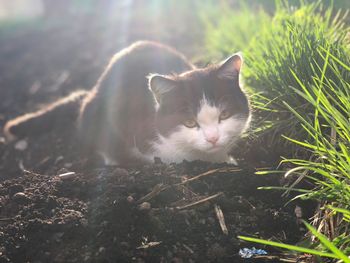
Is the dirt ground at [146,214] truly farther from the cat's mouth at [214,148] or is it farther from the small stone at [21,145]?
the small stone at [21,145]

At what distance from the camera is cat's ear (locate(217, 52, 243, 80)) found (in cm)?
296

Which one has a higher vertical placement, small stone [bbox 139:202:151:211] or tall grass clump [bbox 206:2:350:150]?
tall grass clump [bbox 206:2:350:150]

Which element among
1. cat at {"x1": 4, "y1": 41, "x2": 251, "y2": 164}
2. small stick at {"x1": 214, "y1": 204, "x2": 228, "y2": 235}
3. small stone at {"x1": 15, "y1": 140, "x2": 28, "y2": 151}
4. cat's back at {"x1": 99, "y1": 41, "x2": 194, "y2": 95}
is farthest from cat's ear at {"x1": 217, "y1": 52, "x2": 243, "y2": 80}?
small stone at {"x1": 15, "y1": 140, "x2": 28, "y2": 151}

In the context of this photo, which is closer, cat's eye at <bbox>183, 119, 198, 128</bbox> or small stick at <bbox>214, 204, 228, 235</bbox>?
small stick at <bbox>214, 204, 228, 235</bbox>

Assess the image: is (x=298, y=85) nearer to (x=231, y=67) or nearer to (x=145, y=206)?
(x=231, y=67)

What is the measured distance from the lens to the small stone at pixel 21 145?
13.8 feet

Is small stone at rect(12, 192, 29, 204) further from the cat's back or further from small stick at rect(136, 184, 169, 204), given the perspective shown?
the cat's back

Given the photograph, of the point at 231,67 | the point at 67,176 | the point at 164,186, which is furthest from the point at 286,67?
the point at 67,176

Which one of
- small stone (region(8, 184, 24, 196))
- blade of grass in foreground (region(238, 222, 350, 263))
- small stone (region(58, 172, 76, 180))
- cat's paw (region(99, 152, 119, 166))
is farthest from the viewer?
Answer: cat's paw (region(99, 152, 119, 166))

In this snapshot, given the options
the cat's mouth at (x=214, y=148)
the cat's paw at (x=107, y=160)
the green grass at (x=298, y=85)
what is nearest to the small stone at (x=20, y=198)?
the cat's mouth at (x=214, y=148)

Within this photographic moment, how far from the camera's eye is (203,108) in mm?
2863

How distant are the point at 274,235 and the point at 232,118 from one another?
39.3 inches

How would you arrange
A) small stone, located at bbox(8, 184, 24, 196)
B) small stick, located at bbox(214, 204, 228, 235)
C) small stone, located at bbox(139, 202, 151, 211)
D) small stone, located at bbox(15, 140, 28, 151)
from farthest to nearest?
small stone, located at bbox(15, 140, 28, 151) < small stone, located at bbox(8, 184, 24, 196) < small stone, located at bbox(139, 202, 151, 211) < small stick, located at bbox(214, 204, 228, 235)

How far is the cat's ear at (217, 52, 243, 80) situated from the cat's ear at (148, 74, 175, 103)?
0.31 meters
